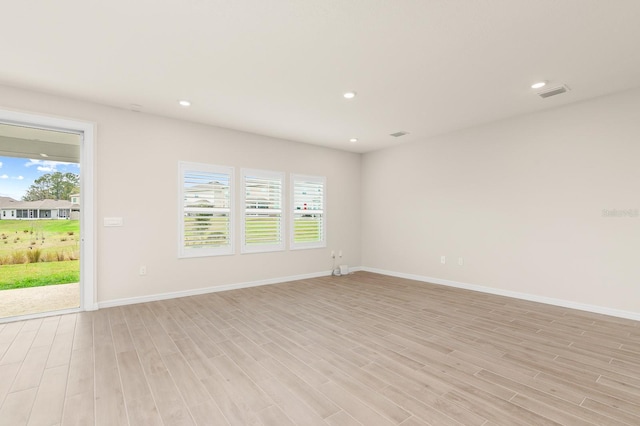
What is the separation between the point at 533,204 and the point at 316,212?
149 inches

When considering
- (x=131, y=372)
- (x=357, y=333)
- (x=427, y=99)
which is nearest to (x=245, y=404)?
(x=131, y=372)

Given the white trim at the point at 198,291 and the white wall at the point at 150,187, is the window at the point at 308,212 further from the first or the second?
the white trim at the point at 198,291

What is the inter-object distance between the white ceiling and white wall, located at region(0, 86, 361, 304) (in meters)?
0.27

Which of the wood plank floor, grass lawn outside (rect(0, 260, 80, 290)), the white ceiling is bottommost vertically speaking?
the wood plank floor

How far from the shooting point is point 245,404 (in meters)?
1.94

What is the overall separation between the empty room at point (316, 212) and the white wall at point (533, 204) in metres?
0.03

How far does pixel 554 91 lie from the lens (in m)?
3.64

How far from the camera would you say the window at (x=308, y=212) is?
235 inches

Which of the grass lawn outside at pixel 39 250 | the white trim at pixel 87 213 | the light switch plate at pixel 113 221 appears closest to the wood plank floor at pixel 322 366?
Result: the white trim at pixel 87 213

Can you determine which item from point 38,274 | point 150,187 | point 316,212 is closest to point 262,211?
point 316,212

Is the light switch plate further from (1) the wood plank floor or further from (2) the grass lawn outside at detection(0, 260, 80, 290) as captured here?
(1) the wood plank floor

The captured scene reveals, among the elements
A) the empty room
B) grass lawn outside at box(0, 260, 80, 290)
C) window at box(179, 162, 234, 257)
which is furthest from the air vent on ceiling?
grass lawn outside at box(0, 260, 80, 290)

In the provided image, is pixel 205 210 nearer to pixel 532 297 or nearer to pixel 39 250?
pixel 39 250

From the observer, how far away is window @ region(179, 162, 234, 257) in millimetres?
4719
